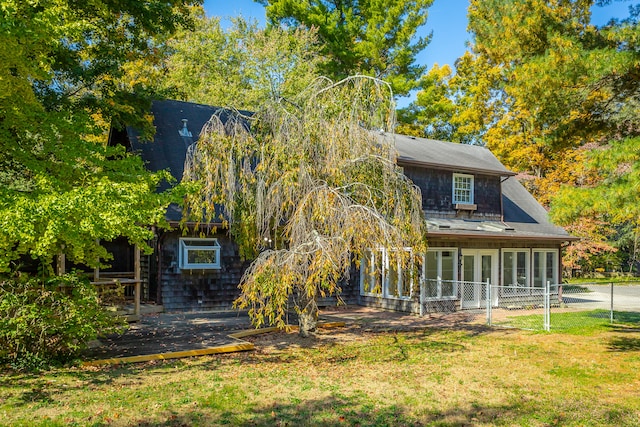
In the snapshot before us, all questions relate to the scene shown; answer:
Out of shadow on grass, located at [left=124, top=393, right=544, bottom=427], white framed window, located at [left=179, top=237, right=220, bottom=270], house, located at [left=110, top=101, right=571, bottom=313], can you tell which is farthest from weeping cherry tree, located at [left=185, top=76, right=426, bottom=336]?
white framed window, located at [left=179, top=237, right=220, bottom=270]

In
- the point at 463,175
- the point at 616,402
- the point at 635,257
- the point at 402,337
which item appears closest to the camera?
the point at 616,402

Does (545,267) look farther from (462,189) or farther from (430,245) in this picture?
(430,245)

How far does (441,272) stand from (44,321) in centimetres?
1158

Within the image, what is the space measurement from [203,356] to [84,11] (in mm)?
9203

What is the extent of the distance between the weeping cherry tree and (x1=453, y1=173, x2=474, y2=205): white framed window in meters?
9.45

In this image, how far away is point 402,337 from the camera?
35.8 ft

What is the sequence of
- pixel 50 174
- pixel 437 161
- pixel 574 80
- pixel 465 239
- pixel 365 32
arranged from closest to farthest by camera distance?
pixel 50 174 → pixel 574 80 → pixel 465 239 → pixel 437 161 → pixel 365 32

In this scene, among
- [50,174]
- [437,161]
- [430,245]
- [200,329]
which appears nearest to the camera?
[50,174]

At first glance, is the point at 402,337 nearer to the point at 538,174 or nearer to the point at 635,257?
the point at 538,174

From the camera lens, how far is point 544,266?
18062 millimetres

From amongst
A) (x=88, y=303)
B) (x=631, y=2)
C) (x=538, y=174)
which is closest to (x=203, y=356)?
(x=88, y=303)

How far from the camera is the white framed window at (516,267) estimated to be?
1719 centimetres

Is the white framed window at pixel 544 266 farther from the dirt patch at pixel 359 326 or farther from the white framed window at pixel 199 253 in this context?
the white framed window at pixel 199 253

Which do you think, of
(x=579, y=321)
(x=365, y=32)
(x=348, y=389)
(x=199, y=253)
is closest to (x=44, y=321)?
(x=348, y=389)
